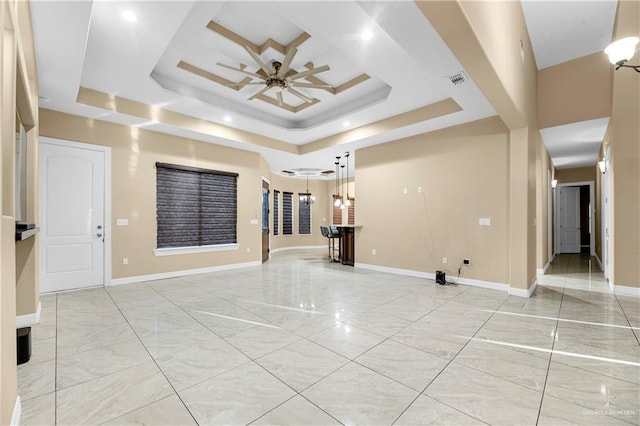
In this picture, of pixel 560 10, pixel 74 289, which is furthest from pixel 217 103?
pixel 560 10

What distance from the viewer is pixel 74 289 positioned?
15.2 ft

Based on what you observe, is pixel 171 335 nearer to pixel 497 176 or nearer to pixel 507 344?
pixel 507 344

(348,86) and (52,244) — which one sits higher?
(348,86)

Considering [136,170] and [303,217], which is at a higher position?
[136,170]

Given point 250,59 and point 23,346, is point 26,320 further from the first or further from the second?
point 250,59

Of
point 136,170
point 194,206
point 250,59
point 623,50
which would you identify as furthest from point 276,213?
point 623,50

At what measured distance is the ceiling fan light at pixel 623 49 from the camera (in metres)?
2.53

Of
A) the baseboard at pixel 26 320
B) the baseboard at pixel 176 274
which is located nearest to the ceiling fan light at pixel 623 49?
the baseboard at pixel 26 320

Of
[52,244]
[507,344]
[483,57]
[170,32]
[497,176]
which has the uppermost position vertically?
[170,32]

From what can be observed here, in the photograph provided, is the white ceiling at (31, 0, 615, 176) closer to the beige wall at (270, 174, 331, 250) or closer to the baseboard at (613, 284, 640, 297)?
the baseboard at (613, 284, 640, 297)

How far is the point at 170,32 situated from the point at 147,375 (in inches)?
128

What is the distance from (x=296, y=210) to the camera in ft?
38.5

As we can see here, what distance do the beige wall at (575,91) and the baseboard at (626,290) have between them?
2734mm

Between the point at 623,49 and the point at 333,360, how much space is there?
3765 millimetres
